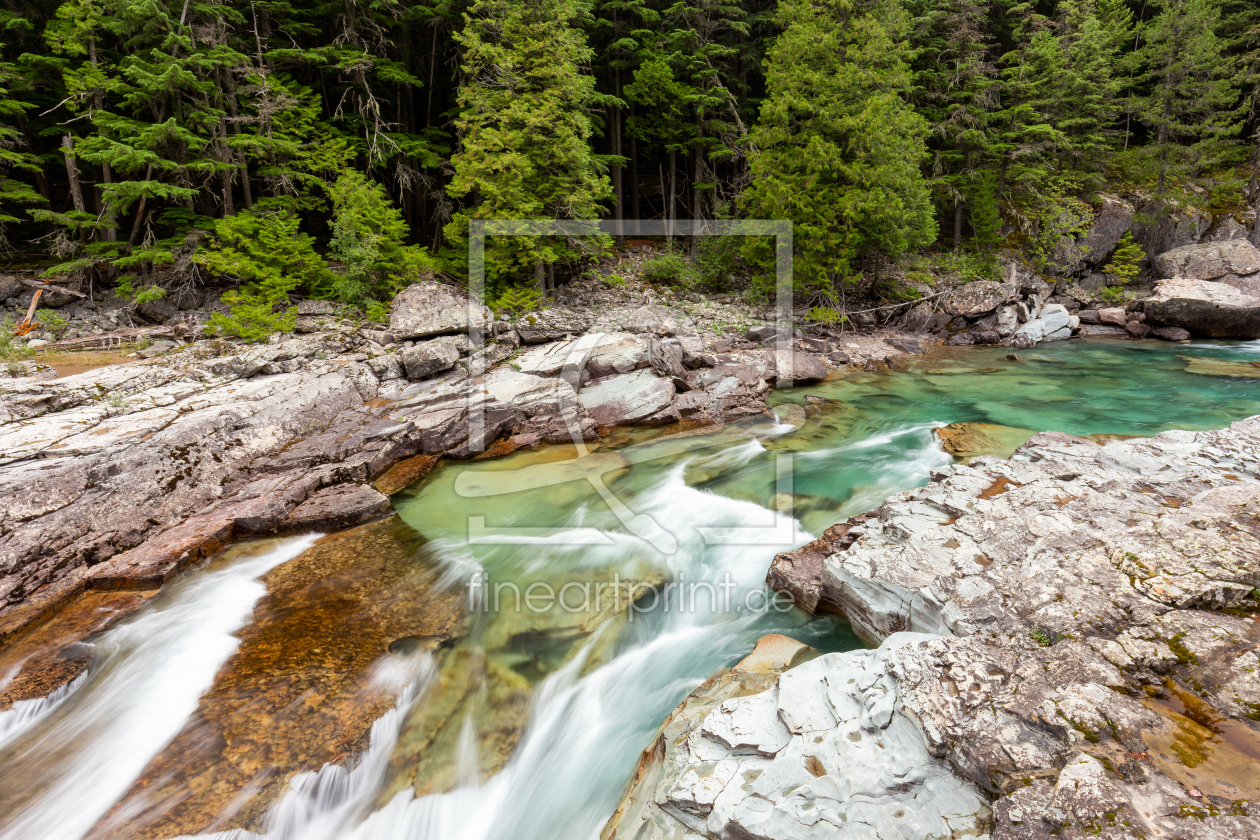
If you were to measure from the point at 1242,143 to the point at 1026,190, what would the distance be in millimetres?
12508

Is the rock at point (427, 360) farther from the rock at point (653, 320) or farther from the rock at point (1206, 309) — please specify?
the rock at point (1206, 309)

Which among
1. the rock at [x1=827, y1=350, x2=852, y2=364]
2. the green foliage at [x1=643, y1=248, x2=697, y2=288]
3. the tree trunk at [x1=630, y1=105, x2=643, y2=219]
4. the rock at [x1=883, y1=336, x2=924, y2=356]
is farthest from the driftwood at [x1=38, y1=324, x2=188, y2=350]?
the rock at [x1=883, y1=336, x2=924, y2=356]

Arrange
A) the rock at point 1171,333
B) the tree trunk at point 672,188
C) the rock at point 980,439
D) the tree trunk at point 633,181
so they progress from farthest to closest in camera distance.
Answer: the tree trunk at point 633,181 < the tree trunk at point 672,188 < the rock at point 1171,333 < the rock at point 980,439

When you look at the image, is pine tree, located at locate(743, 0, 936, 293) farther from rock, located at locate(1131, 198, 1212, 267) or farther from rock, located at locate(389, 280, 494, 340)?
rock, located at locate(1131, 198, 1212, 267)

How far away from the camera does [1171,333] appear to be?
17484mm

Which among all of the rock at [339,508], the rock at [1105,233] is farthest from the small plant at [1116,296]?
the rock at [339,508]

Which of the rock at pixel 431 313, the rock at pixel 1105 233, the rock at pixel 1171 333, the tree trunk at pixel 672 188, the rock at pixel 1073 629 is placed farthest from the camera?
the tree trunk at pixel 672 188

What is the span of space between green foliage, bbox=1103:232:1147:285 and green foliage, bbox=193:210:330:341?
29.7m

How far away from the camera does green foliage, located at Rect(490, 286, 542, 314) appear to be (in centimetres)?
1412

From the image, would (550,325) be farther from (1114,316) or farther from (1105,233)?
(1105,233)

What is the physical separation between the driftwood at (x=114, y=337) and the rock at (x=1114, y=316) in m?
30.1

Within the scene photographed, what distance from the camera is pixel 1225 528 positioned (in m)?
3.62

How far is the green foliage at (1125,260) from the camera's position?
20.8 m

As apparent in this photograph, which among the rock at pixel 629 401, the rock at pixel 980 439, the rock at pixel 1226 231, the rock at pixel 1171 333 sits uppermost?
the rock at pixel 1226 231
